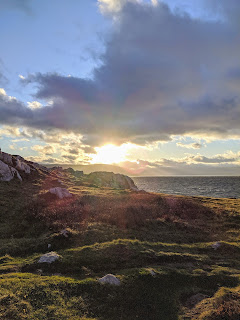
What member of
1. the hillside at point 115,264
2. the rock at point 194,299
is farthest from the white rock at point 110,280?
the rock at point 194,299

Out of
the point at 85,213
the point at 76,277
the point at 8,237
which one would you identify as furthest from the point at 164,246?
the point at 8,237

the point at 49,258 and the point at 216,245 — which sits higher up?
the point at 49,258

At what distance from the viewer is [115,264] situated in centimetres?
1611

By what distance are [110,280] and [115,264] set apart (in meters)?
2.84

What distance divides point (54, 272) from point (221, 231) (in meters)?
22.0

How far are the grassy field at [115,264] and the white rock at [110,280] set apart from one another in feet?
1.11

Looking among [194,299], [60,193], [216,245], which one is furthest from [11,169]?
[194,299]

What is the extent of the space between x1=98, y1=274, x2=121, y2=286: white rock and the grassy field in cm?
34

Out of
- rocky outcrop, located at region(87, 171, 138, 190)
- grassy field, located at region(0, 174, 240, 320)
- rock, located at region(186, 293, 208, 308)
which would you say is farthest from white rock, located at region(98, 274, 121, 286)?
rocky outcrop, located at region(87, 171, 138, 190)

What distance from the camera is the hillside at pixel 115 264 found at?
11.1 m

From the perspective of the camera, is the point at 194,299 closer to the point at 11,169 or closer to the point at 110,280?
the point at 110,280

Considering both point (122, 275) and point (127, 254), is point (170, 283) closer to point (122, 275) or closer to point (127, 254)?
point (122, 275)

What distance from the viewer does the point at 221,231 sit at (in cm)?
2741

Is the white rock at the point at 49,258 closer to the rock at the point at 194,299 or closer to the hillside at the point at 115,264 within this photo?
the hillside at the point at 115,264
